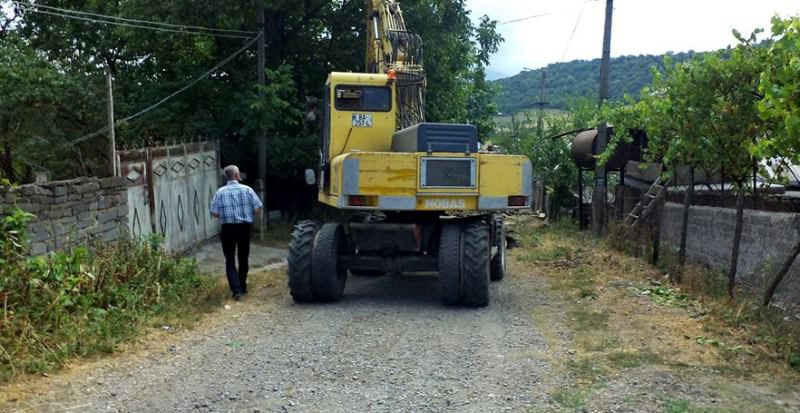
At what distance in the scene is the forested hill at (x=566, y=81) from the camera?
45.9 m

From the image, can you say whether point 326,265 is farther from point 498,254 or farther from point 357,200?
point 498,254

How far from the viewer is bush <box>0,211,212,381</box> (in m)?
6.67

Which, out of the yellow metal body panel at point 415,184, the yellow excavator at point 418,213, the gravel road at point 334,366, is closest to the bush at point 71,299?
the gravel road at point 334,366

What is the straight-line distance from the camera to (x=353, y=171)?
963cm

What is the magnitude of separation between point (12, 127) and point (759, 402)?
51.3 ft

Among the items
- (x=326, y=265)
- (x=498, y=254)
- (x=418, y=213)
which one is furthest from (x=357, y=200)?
(x=498, y=254)

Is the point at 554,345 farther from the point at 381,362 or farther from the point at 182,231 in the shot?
the point at 182,231

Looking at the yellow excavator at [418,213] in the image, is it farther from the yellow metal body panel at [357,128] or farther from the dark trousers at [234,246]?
the dark trousers at [234,246]

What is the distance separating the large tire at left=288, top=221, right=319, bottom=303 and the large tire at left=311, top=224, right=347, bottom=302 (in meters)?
0.07

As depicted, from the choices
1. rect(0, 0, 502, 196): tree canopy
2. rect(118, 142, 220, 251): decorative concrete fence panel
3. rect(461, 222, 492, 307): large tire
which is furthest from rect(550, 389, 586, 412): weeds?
rect(0, 0, 502, 196): tree canopy

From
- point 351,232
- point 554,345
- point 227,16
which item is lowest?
point 554,345

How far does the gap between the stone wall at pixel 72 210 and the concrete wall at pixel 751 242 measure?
8.41 meters

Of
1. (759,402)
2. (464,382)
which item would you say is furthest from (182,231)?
(759,402)

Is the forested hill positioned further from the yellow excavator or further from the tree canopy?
the yellow excavator
